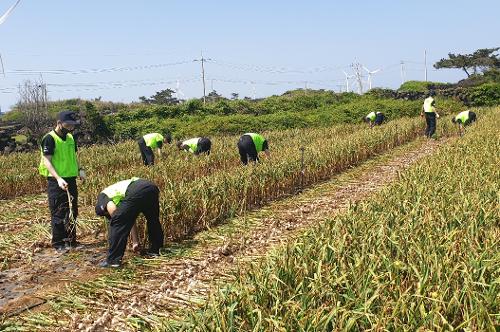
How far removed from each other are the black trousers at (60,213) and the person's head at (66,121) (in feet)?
2.31

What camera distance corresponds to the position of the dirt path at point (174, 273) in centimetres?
421

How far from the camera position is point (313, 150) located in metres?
11.5

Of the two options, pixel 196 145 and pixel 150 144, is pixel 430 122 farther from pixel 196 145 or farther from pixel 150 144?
pixel 150 144

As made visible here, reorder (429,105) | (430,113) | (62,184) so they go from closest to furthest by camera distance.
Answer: (62,184) → (429,105) → (430,113)

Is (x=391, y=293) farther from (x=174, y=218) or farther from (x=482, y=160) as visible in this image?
(x=482, y=160)

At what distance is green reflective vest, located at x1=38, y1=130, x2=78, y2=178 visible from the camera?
6.14 meters

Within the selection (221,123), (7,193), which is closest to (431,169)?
(7,193)

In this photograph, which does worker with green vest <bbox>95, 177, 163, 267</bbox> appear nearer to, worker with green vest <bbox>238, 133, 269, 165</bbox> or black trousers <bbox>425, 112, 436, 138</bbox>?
worker with green vest <bbox>238, 133, 269, 165</bbox>

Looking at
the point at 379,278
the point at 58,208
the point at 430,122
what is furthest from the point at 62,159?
the point at 430,122

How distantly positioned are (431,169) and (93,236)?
5.55 metres

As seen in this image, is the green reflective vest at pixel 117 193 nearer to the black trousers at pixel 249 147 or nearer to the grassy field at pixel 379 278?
the grassy field at pixel 379 278

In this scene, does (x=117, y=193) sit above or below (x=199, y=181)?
above

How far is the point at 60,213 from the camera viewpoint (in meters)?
6.15

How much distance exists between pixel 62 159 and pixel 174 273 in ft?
7.90
